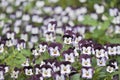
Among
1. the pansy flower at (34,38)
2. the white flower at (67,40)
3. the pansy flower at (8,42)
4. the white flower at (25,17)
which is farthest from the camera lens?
the white flower at (25,17)

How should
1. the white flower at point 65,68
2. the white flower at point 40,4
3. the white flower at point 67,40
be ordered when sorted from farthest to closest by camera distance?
the white flower at point 40,4, the white flower at point 67,40, the white flower at point 65,68

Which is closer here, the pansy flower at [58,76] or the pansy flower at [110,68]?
the pansy flower at [58,76]

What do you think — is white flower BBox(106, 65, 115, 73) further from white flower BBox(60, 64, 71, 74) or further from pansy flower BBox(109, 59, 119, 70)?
white flower BBox(60, 64, 71, 74)

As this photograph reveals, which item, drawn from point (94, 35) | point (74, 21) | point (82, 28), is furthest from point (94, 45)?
point (74, 21)

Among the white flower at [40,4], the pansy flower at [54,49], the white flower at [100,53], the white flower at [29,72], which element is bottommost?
the white flower at [29,72]

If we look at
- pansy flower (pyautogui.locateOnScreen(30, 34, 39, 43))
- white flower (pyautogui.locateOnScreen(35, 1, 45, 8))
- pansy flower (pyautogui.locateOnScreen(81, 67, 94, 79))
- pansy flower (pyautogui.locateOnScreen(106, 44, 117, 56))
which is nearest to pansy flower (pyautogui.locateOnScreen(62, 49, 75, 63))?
pansy flower (pyautogui.locateOnScreen(81, 67, 94, 79))

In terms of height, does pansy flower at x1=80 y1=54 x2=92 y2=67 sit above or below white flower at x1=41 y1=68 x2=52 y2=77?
above

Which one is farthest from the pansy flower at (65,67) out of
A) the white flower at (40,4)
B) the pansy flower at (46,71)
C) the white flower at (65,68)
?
the white flower at (40,4)

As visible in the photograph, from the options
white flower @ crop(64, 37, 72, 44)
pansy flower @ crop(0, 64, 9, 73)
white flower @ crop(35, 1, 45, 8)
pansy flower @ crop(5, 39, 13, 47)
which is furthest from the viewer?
white flower @ crop(35, 1, 45, 8)

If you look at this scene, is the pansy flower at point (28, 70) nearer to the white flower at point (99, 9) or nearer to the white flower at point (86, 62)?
the white flower at point (86, 62)

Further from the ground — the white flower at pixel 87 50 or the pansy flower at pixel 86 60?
the white flower at pixel 87 50
